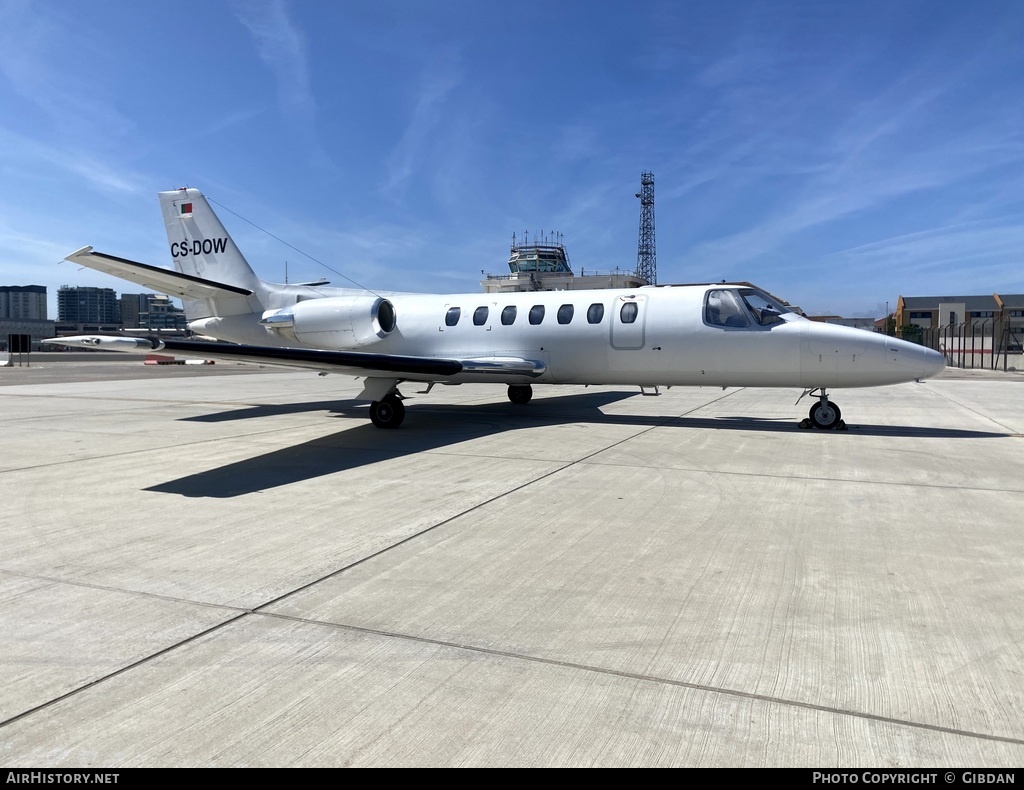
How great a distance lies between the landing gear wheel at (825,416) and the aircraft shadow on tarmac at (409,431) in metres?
0.30

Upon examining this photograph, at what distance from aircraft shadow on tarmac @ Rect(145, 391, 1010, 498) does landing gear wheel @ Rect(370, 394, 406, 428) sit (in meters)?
0.16

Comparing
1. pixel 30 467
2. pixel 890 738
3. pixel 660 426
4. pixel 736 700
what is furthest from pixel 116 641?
pixel 660 426

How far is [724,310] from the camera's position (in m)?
11.5

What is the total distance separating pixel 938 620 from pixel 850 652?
753 millimetres

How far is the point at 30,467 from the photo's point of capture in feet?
27.0

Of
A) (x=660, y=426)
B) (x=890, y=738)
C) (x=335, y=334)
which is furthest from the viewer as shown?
(x=335, y=334)

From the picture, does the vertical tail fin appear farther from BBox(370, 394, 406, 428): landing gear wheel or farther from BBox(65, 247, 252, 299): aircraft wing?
BBox(370, 394, 406, 428): landing gear wheel

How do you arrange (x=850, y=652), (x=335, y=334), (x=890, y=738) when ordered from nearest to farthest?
(x=890, y=738), (x=850, y=652), (x=335, y=334)

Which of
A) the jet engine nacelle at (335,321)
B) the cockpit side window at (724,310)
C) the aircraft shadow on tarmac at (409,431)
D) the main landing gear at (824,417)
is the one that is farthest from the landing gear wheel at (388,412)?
the main landing gear at (824,417)

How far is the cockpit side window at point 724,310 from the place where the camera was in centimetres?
1135

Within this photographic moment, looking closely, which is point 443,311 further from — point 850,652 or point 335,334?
point 850,652

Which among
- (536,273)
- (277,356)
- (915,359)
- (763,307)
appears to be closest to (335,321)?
(277,356)

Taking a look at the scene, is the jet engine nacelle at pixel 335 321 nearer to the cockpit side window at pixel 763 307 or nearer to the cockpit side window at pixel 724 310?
the cockpit side window at pixel 724 310

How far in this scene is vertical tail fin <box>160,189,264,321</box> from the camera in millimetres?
15477
